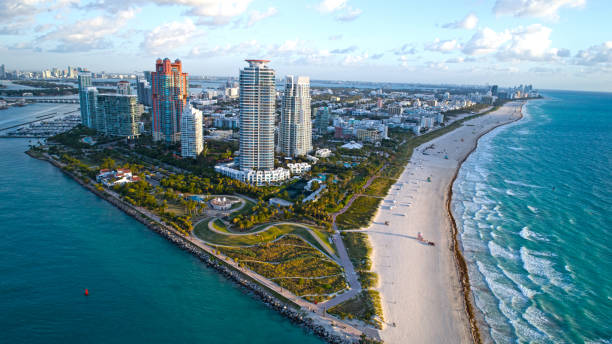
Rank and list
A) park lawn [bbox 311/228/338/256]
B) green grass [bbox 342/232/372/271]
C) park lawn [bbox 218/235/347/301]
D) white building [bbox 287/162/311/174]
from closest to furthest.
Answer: park lawn [bbox 218/235/347/301] < green grass [bbox 342/232/372/271] < park lawn [bbox 311/228/338/256] < white building [bbox 287/162/311/174]

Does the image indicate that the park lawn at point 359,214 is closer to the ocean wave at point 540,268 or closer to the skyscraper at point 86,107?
the ocean wave at point 540,268

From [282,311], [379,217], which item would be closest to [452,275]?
[379,217]

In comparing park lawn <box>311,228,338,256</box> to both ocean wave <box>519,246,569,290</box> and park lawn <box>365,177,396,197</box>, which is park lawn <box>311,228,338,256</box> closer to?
park lawn <box>365,177,396,197</box>

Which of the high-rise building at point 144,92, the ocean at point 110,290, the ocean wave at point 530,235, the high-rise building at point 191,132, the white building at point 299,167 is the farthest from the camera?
the high-rise building at point 144,92

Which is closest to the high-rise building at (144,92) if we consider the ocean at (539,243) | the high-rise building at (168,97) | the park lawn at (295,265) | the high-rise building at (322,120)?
the high-rise building at (168,97)

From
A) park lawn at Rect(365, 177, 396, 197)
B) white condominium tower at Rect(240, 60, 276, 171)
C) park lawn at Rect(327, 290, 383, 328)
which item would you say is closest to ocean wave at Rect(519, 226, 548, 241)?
park lawn at Rect(365, 177, 396, 197)

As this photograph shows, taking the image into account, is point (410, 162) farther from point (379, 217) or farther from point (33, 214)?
point (33, 214)

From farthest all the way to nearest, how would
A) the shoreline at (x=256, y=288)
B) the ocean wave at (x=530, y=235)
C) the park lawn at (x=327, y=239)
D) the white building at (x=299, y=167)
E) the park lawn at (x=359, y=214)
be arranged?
the white building at (x=299, y=167)
the park lawn at (x=359, y=214)
the ocean wave at (x=530, y=235)
the park lawn at (x=327, y=239)
the shoreline at (x=256, y=288)
